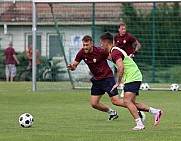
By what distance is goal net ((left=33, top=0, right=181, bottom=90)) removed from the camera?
28.6 meters

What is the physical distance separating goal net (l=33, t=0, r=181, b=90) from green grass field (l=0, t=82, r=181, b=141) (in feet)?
17.0

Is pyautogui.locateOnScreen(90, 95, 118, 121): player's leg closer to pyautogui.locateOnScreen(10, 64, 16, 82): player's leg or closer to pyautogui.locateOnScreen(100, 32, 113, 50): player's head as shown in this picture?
pyautogui.locateOnScreen(100, 32, 113, 50): player's head

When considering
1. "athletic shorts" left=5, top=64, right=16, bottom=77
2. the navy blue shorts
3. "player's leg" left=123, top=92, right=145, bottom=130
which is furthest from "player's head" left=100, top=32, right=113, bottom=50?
"athletic shorts" left=5, top=64, right=16, bottom=77

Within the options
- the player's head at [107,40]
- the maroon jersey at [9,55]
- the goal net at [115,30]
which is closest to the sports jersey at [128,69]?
the player's head at [107,40]

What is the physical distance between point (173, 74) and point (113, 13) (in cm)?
410

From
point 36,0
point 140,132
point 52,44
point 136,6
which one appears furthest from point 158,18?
point 140,132

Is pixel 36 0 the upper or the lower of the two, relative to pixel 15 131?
upper

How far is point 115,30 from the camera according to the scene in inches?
1237

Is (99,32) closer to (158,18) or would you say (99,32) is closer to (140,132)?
(158,18)

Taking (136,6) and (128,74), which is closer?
(128,74)

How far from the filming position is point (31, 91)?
24.1 meters

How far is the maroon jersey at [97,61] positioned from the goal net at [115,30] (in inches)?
500

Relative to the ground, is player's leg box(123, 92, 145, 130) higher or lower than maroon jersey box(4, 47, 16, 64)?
higher

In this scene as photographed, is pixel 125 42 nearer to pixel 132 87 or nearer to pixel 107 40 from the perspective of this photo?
pixel 107 40
